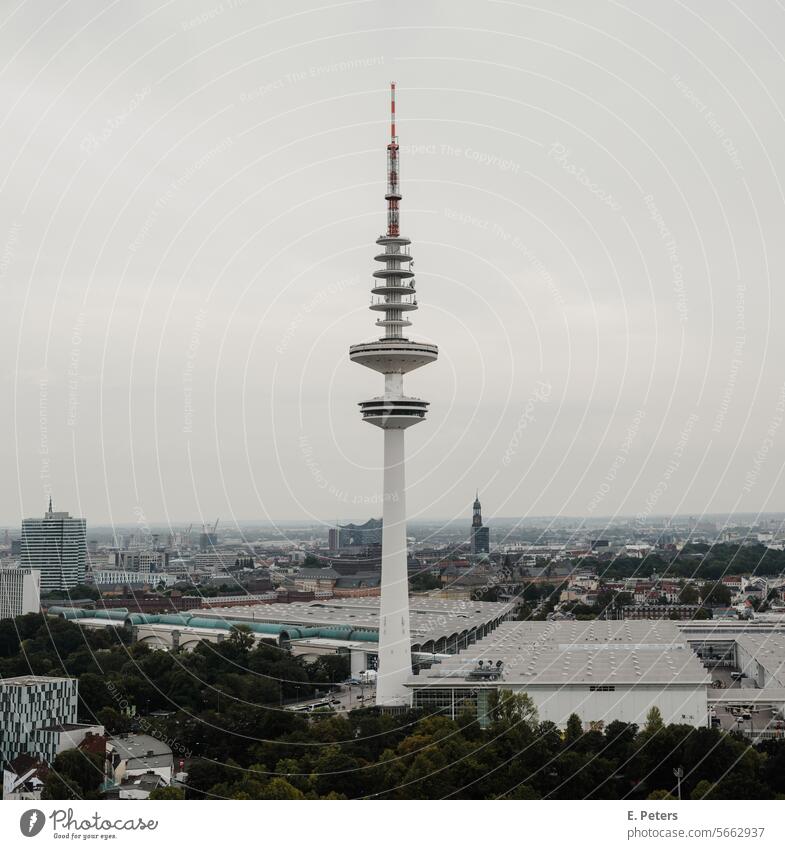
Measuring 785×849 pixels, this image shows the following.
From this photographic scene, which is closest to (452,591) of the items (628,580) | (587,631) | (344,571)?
(628,580)

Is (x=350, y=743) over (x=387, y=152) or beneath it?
beneath

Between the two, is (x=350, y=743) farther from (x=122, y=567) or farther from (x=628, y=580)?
(x=122, y=567)

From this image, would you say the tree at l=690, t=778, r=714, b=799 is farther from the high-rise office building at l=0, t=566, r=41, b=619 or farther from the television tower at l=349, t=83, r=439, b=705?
the high-rise office building at l=0, t=566, r=41, b=619

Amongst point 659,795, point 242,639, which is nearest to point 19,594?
point 242,639

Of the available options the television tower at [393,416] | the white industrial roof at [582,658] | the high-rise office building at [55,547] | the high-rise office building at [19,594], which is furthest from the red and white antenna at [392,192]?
the high-rise office building at [55,547]

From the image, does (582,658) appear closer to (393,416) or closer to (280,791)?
(393,416)

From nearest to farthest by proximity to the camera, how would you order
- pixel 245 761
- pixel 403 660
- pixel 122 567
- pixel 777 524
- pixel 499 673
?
pixel 245 761, pixel 499 673, pixel 403 660, pixel 122 567, pixel 777 524
